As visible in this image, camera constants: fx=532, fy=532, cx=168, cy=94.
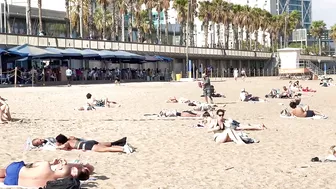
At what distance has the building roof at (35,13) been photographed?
194ft

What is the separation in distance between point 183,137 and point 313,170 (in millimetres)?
4139

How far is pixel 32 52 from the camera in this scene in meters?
34.0

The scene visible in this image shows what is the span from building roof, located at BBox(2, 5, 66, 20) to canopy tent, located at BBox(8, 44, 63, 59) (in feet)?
83.3

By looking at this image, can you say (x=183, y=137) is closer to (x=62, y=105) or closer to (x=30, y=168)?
(x=30, y=168)

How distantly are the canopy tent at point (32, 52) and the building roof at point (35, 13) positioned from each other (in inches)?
999

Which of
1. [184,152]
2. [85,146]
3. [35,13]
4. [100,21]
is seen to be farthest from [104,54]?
[100,21]

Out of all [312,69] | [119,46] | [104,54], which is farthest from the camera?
[312,69]

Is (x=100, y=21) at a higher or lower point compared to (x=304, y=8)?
lower

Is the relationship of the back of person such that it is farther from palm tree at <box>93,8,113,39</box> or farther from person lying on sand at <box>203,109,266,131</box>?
palm tree at <box>93,8,113,39</box>

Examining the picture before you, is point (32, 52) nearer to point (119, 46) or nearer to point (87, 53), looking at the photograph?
point (87, 53)

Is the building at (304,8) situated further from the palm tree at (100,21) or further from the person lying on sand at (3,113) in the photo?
the person lying on sand at (3,113)

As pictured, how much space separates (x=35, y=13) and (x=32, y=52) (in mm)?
30534

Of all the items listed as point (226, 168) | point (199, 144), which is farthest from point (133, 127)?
point (226, 168)

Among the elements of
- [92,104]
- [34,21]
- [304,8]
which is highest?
[304,8]
